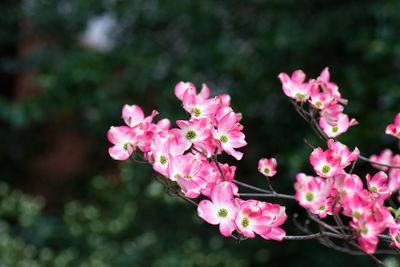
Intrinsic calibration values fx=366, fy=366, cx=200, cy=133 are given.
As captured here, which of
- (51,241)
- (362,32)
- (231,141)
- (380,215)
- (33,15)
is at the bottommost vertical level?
(380,215)

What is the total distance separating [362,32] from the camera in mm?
1631

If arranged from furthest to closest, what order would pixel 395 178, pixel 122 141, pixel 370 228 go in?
pixel 395 178 → pixel 122 141 → pixel 370 228

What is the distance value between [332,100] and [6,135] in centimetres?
319

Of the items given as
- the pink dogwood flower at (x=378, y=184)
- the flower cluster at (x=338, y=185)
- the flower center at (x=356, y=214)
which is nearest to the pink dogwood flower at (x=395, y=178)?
the flower cluster at (x=338, y=185)

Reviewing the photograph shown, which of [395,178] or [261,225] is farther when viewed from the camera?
[395,178]

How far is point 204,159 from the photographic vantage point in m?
0.46

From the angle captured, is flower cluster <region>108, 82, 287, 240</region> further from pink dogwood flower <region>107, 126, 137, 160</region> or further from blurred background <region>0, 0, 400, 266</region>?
blurred background <region>0, 0, 400, 266</region>

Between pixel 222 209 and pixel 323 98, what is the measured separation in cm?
22

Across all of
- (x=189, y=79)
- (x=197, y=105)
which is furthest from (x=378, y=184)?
(x=189, y=79)

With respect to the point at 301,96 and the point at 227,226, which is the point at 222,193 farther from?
the point at 301,96

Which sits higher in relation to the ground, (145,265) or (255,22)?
(255,22)

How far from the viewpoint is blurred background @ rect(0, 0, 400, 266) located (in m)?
1.68

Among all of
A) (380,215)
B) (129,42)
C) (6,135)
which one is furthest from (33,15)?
(380,215)

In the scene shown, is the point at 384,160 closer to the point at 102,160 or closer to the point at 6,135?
the point at 6,135
